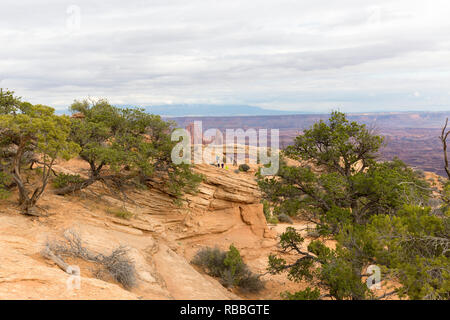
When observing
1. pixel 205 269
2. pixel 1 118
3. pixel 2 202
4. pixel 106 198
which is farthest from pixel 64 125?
pixel 205 269

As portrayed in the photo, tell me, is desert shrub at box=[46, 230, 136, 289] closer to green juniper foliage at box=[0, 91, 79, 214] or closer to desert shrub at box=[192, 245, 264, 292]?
green juniper foliage at box=[0, 91, 79, 214]

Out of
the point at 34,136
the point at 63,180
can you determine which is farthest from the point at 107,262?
the point at 63,180

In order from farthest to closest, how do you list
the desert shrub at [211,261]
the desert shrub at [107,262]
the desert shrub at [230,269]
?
the desert shrub at [211,261]
the desert shrub at [230,269]
the desert shrub at [107,262]

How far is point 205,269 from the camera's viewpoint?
16.0m

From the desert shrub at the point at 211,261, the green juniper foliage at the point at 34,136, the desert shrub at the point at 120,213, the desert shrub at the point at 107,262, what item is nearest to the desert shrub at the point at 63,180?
the desert shrub at the point at 120,213

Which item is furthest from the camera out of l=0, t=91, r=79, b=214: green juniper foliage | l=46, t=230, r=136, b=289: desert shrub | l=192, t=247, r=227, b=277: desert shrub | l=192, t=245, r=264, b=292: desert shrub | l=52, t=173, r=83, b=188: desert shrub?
l=52, t=173, r=83, b=188: desert shrub

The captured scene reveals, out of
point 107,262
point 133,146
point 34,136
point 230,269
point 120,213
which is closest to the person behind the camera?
point 107,262

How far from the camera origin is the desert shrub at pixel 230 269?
14882mm

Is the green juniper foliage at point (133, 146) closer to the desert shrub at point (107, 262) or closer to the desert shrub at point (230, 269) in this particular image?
the desert shrub at point (230, 269)

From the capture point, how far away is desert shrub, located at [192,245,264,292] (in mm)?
14882

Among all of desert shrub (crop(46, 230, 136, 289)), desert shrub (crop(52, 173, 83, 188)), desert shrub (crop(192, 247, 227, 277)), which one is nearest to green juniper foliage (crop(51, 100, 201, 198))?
desert shrub (crop(52, 173, 83, 188))

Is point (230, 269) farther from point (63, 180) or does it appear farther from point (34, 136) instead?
point (34, 136)

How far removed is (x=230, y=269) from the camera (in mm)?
14914
